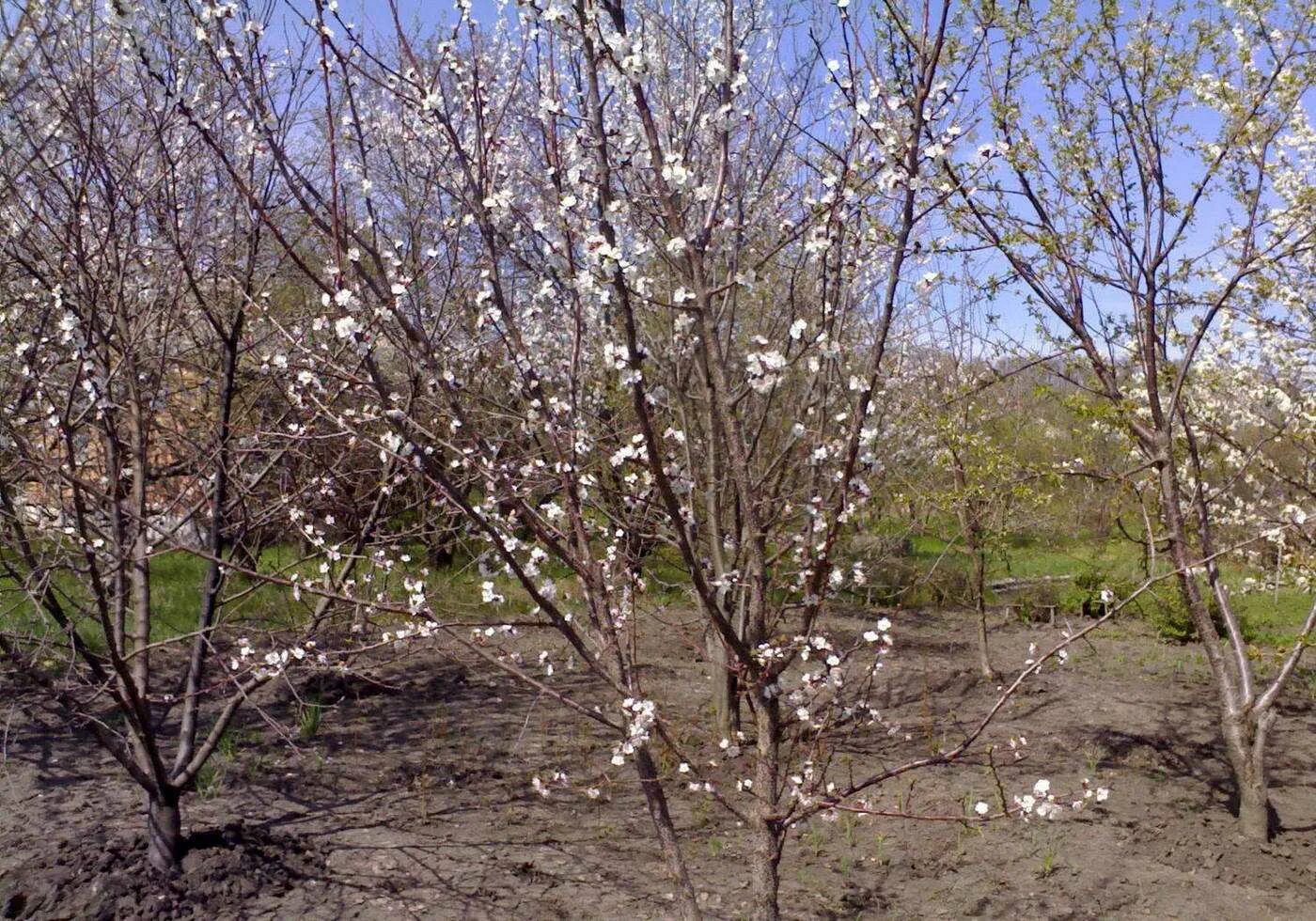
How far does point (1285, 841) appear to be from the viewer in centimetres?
464

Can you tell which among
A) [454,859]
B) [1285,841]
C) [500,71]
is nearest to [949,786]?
[1285,841]

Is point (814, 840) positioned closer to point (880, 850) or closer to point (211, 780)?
point (880, 850)

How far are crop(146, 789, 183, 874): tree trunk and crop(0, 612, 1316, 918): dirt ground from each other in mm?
62

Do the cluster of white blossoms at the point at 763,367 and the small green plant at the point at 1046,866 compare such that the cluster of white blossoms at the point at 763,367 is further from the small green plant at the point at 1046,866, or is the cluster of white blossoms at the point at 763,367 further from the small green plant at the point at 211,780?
the small green plant at the point at 211,780

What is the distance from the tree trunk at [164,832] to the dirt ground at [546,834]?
0.06m

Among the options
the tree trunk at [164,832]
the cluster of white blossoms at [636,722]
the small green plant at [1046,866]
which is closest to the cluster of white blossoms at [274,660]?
the tree trunk at [164,832]

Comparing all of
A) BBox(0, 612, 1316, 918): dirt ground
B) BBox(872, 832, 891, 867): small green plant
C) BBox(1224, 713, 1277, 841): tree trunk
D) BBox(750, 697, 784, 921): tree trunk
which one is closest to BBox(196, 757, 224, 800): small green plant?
BBox(0, 612, 1316, 918): dirt ground

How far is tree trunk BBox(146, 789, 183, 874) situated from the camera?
3.88 metres

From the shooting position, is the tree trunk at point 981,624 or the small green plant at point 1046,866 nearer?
the small green plant at point 1046,866

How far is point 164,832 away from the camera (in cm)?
389

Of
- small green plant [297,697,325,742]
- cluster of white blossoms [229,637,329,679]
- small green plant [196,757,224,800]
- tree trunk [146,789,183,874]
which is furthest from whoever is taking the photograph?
small green plant [297,697,325,742]

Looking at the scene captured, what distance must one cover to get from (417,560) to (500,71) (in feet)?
13.6

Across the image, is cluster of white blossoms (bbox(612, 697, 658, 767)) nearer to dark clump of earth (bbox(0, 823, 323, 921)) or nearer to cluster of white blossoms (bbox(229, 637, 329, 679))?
cluster of white blossoms (bbox(229, 637, 329, 679))

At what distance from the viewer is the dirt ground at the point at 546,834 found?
3.90m
